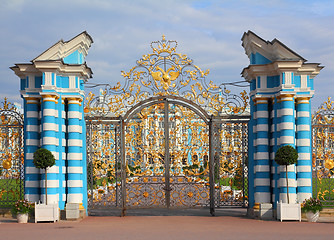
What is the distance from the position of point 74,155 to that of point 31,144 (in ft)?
4.26

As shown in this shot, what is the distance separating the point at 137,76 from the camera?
14016mm

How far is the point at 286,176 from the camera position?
41.3 ft

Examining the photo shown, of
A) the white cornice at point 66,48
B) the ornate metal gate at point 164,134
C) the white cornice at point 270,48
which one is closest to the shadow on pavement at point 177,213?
the ornate metal gate at point 164,134

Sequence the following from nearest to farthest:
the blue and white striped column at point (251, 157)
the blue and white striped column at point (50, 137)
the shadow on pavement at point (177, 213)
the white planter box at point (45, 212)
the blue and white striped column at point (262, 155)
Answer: the white planter box at point (45, 212) → the blue and white striped column at point (50, 137) → the blue and white striped column at point (262, 155) → the blue and white striped column at point (251, 157) → the shadow on pavement at point (177, 213)

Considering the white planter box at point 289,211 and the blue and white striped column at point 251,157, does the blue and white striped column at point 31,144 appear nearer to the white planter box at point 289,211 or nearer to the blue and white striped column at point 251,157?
the blue and white striped column at point 251,157

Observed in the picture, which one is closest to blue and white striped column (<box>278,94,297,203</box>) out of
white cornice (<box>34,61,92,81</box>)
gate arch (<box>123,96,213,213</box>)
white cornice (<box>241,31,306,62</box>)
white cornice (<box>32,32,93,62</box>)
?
white cornice (<box>241,31,306,62</box>)

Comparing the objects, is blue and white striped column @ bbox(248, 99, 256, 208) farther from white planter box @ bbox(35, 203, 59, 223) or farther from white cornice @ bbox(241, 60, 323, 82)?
white planter box @ bbox(35, 203, 59, 223)

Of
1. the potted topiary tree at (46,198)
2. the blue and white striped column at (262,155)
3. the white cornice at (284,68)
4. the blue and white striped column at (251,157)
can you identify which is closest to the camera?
the potted topiary tree at (46,198)

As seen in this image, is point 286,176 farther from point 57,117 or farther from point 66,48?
point 66,48

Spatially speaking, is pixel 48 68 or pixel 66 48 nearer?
pixel 48 68

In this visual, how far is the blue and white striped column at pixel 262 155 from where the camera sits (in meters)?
13.4

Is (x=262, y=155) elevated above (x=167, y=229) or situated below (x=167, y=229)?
above

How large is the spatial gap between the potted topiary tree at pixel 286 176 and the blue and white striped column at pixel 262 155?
0.84m

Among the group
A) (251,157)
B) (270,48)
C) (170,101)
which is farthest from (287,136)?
(170,101)
